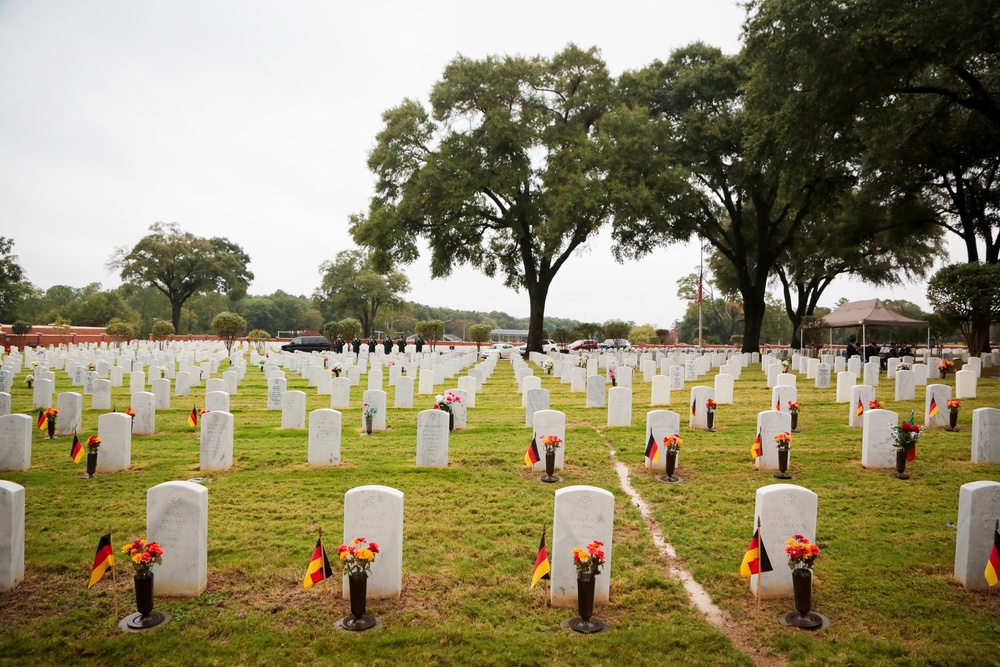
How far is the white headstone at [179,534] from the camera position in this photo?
5.20 m

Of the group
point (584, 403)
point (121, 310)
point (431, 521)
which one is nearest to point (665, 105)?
point (584, 403)

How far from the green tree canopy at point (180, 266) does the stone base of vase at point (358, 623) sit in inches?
2411

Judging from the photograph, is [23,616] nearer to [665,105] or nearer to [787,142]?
[787,142]

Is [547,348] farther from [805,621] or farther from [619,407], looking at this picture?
[805,621]

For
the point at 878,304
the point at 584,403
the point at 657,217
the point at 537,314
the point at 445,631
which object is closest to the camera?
the point at 445,631

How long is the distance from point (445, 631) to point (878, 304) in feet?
113

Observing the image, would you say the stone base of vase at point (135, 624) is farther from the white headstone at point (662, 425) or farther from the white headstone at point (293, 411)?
the white headstone at point (293, 411)

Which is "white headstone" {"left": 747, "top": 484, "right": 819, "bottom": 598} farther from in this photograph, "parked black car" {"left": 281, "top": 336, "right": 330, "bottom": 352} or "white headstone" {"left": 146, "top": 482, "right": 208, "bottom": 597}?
"parked black car" {"left": 281, "top": 336, "right": 330, "bottom": 352}

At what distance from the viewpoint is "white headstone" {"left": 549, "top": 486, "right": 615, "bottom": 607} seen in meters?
5.12

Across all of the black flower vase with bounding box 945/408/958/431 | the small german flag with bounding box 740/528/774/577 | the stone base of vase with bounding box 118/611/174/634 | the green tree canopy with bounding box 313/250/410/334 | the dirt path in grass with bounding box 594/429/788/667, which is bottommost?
the stone base of vase with bounding box 118/611/174/634

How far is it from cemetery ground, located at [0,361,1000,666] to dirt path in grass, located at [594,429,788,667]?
28 mm

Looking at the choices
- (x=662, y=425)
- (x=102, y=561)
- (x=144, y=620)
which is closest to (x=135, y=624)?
(x=144, y=620)

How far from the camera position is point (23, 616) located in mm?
4785

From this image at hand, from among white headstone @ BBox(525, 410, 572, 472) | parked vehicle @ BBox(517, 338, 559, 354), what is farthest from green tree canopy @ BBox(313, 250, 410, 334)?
white headstone @ BBox(525, 410, 572, 472)
